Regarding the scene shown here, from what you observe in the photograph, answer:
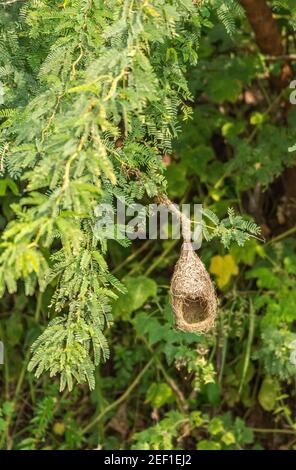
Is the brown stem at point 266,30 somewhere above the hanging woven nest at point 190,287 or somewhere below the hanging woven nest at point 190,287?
above

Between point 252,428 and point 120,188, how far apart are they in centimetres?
198

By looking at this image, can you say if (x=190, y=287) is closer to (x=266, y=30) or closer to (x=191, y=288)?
(x=191, y=288)

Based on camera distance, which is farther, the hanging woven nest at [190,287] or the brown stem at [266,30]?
the brown stem at [266,30]

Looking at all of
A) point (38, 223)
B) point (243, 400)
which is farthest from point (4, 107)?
point (243, 400)

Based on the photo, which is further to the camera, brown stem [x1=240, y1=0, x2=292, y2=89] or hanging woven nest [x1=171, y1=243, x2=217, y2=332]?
brown stem [x1=240, y1=0, x2=292, y2=89]

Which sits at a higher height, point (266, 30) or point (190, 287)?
point (266, 30)

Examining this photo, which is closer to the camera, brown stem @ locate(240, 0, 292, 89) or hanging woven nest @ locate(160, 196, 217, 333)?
hanging woven nest @ locate(160, 196, 217, 333)

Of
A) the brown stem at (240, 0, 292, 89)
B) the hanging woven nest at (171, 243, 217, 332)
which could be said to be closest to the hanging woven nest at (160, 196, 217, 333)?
the hanging woven nest at (171, 243, 217, 332)

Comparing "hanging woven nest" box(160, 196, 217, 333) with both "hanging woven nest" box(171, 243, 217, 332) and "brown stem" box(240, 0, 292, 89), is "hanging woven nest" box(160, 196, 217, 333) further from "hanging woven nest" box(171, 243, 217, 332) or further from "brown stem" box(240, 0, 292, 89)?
"brown stem" box(240, 0, 292, 89)

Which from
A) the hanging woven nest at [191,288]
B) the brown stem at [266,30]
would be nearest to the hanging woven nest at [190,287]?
the hanging woven nest at [191,288]

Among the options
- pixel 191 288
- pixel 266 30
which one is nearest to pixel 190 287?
pixel 191 288

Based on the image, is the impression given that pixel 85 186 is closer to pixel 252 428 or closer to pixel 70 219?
pixel 70 219

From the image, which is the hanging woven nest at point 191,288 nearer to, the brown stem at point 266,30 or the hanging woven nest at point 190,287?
the hanging woven nest at point 190,287

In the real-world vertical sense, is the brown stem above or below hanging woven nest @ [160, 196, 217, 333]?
above
